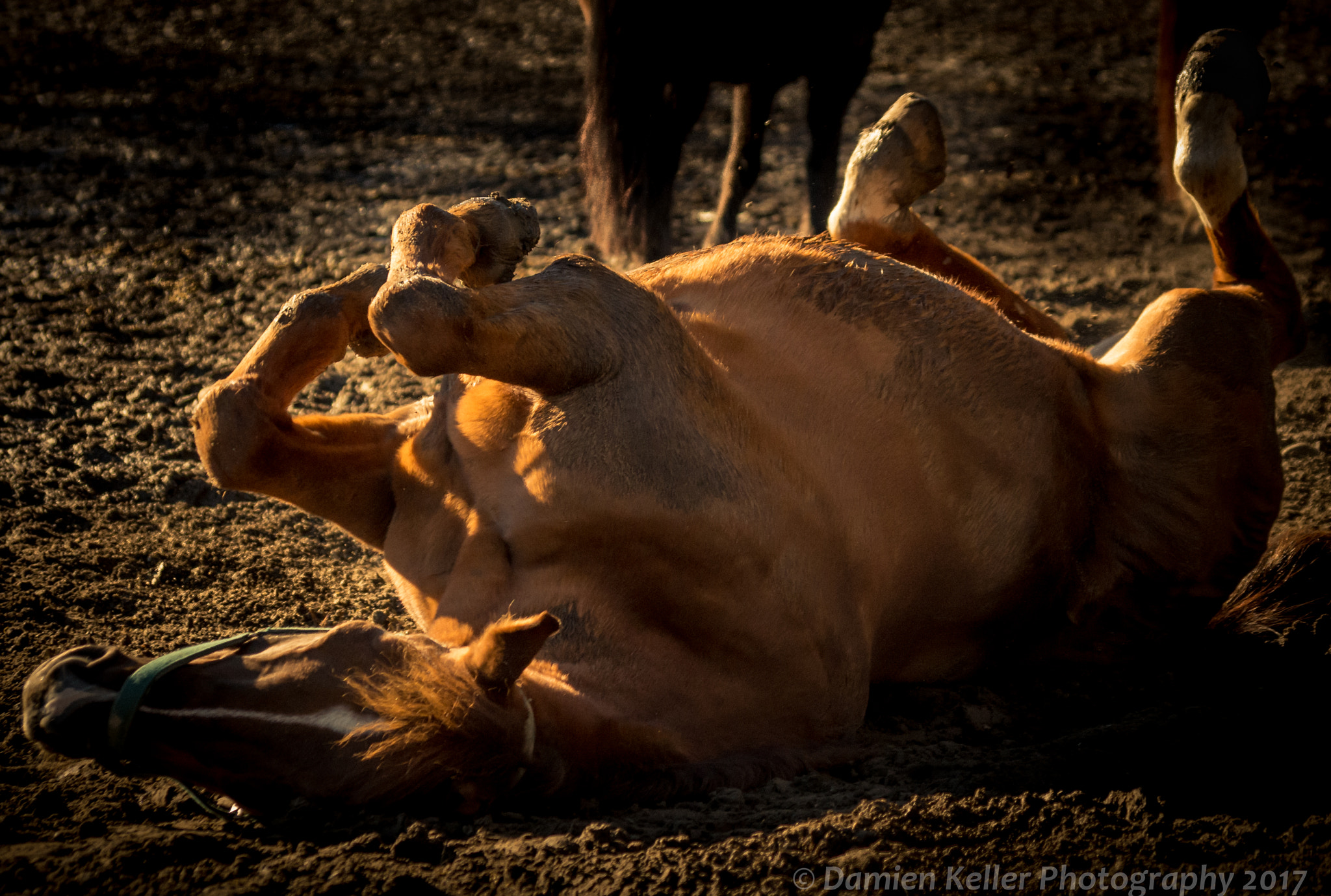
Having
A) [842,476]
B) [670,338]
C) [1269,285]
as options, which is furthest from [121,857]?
[1269,285]

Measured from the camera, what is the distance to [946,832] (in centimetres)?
163

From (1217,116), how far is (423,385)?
8.06ft

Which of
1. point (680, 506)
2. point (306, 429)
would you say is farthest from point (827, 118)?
point (680, 506)

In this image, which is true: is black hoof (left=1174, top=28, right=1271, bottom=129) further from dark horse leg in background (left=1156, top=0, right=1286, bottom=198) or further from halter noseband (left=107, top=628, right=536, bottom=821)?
halter noseband (left=107, top=628, right=536, bottom=821)

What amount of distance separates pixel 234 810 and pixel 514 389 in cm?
78

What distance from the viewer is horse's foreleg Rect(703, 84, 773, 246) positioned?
4957mm

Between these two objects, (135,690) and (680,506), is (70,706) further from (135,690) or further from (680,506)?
(680,506)

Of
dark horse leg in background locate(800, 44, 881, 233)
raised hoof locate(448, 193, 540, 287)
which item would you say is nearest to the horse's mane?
raised hoof locate(448, 193, 540, 287)

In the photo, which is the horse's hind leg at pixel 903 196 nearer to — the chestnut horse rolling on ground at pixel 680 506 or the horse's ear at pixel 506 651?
the chestnut horse rolling on ground at pixel 680 506

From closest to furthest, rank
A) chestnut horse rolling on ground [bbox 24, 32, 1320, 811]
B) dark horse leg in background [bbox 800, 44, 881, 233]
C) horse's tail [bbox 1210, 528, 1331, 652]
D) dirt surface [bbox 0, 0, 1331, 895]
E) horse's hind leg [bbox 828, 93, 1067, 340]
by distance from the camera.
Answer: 1. chestnut horse rolling on ground [bbox 24, 32, 1320, 811]
2. dirt surface [bbox 0, 0, 1331, 895]
3. horse's tail [bbox 1210, 528, 1331, 652]
4. horse's hind leg [bbox 828, 93, 1067, 340]
5. dark horse leg in background [bbox 800, 44, 881, 233]

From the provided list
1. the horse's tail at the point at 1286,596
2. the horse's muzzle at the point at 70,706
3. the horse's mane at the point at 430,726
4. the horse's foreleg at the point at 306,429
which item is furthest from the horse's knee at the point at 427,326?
the horse's tail at the point at 1286,596

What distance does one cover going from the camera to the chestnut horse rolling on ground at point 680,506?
144 centimetres

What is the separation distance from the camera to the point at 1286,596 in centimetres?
245

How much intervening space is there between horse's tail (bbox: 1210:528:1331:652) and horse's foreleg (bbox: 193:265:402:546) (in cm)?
185
